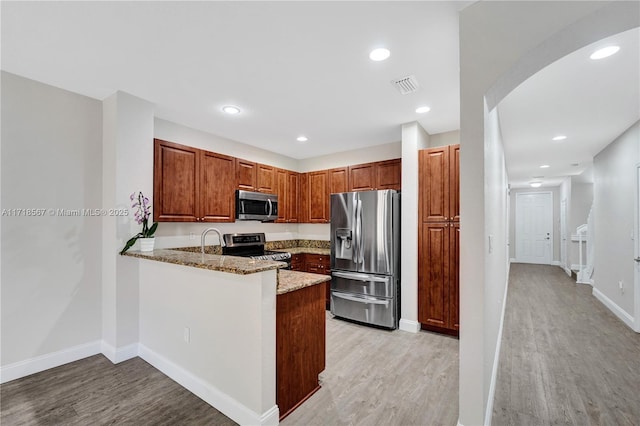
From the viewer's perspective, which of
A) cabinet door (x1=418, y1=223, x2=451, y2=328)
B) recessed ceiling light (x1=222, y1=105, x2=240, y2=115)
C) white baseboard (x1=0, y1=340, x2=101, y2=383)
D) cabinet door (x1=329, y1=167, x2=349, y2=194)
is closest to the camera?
white baseboard (x1=0, y1=340, x2=101, y2=383)

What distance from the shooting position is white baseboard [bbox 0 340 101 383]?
240 centimetres

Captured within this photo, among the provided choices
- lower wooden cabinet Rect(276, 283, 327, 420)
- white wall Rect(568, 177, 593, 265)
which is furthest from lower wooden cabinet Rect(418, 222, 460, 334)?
white wall Rect(568, 177, 593, 265)

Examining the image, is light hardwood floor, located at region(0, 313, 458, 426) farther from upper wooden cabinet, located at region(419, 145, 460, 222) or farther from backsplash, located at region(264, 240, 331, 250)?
backsplash, located at region(264, 240, 331, 250)

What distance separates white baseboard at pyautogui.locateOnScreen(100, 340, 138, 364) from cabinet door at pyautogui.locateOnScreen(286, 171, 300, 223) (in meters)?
2.85

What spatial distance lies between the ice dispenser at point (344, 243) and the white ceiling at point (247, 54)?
1.54m

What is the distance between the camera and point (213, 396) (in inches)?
81.2

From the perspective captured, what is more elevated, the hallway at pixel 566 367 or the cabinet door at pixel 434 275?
the cabinet door at pixel 434 275

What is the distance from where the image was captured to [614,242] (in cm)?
420

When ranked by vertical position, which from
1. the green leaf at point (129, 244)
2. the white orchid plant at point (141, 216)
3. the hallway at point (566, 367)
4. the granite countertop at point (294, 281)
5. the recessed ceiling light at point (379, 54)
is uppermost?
the recessed ceiling light at point (379, 54)

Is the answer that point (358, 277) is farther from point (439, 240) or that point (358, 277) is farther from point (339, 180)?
point (339, 180)

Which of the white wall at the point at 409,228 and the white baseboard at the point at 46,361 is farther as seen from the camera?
the white wall at the point at 409,228

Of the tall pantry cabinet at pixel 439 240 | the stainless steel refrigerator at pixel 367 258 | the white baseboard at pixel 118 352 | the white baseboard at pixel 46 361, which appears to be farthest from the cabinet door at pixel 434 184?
the white baseboard at pixel 46 361

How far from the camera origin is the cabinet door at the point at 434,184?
3.38 meters

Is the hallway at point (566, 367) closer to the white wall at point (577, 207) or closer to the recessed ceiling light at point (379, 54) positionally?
the recessed ceiling light at point (379, 54)
